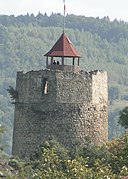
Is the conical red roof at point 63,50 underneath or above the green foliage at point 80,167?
above

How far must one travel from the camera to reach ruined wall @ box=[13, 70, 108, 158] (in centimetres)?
3825

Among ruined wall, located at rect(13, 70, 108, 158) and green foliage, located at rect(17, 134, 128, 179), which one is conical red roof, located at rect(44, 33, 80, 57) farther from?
green foliage, located at rect(17, 134, 128, 179)

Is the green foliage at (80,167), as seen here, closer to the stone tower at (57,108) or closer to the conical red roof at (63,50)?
the stone tower at (57,108)

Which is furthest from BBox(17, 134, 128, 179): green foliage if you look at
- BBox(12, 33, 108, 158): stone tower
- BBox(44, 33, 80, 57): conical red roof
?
BBox(44, 33, 80, 57): conical red roof

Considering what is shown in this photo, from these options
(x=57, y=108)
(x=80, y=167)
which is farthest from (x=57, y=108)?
(x=80, y=167)

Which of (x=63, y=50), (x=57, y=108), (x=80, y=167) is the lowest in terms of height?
(x=80, y=167)

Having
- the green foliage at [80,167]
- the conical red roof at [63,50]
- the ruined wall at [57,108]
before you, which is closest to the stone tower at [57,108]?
the ruined wall at [57,108]

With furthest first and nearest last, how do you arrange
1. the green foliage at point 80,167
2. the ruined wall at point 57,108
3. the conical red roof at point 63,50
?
the conical red roof at point 63,50
the ruined wall at point 57,108
the green foliage at point 80,167

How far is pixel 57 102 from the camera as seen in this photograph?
38438mm

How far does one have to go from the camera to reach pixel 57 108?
3850 cm

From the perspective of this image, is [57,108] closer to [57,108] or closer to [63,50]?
[57,108]

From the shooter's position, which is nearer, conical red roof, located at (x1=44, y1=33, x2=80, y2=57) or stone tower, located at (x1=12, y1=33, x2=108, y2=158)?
stone tower, located at (x1=12, y1=33, x2=108, y2=158)

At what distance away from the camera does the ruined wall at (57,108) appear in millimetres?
38250

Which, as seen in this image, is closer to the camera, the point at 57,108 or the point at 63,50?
the point at 57,108
